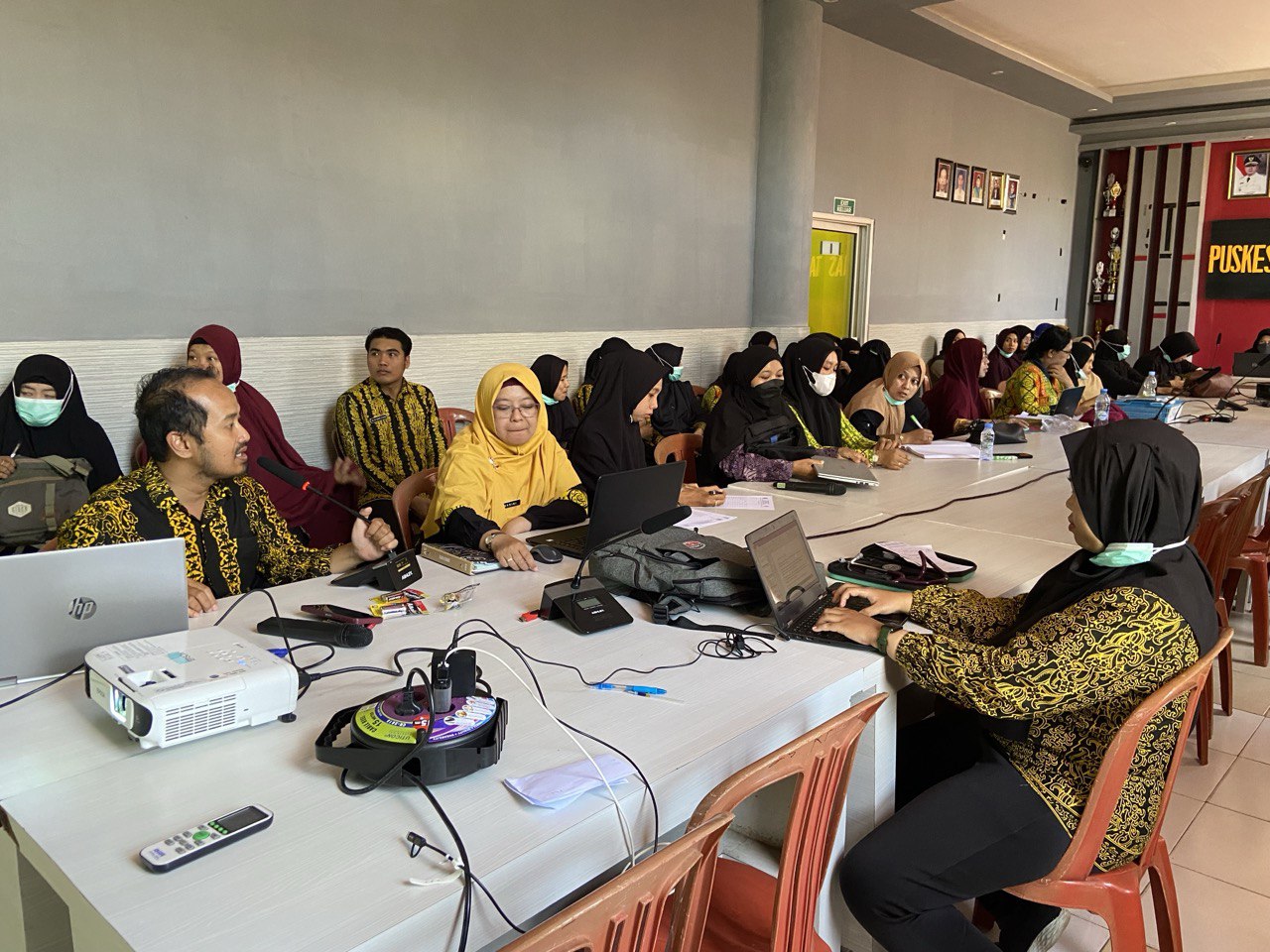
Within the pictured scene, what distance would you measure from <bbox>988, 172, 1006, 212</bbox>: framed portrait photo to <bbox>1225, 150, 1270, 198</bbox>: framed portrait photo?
10.8ft

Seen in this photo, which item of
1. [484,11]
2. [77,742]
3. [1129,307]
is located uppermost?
[484,11]

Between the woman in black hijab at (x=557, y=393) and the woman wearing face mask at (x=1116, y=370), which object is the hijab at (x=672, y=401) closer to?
the woman in black hijab at (x=557, y=393)

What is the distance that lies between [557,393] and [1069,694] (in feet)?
11.1

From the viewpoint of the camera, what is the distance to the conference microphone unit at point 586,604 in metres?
1.77

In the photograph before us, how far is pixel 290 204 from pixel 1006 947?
3818 mm

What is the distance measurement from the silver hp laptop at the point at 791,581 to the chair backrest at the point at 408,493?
1.41 meters

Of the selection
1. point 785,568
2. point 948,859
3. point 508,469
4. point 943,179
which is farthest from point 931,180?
point 948,859

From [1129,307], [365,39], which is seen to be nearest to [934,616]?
[365,39]

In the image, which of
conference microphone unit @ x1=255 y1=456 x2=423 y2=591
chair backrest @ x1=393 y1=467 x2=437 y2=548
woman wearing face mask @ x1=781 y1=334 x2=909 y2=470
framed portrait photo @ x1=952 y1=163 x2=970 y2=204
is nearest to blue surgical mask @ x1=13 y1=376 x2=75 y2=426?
chair backrest @ x1=393 y1=467 x2=437 y2=548

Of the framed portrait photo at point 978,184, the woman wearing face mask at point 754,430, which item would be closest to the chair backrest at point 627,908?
the woman wearing face mask at point 754,430

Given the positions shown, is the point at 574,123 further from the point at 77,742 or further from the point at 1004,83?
the point at 1004,83

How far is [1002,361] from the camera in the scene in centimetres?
826

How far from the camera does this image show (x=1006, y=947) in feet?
6.14

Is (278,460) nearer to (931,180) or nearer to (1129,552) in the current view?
(1129,552)
